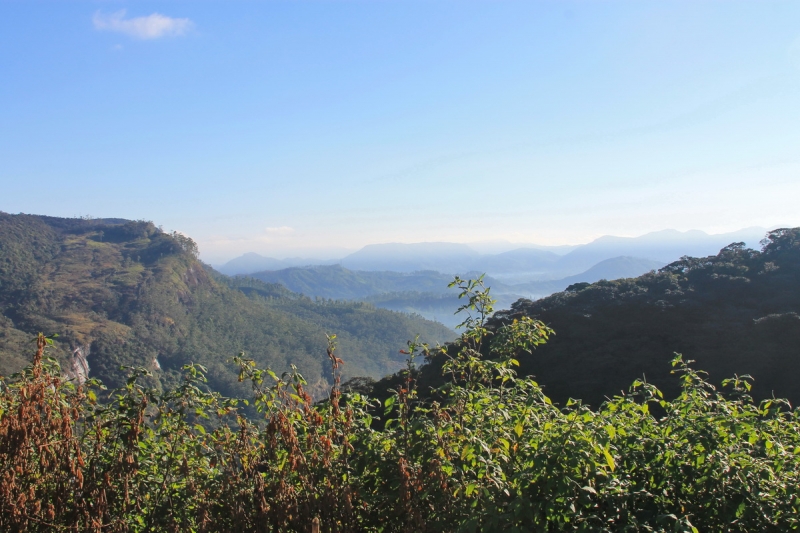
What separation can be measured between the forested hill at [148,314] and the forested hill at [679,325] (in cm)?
2830

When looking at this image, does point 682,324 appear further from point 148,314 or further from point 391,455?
point 148,314

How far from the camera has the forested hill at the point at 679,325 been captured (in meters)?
14.4

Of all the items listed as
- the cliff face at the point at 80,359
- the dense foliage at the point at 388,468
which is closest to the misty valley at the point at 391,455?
the dense foliage at the point at 388,468

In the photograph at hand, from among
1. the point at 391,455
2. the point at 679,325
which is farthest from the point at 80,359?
the point at 391,455

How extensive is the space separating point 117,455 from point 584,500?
2212mm

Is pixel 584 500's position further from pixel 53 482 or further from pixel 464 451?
pixel 53 482

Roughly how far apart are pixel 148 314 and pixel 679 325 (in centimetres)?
6394

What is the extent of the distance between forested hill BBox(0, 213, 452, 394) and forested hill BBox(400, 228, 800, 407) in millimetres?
28299

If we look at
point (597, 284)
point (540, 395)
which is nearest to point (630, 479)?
point (540, 395)

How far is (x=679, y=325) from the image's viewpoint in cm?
1808

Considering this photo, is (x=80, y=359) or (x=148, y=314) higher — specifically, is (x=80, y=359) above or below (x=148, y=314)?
below

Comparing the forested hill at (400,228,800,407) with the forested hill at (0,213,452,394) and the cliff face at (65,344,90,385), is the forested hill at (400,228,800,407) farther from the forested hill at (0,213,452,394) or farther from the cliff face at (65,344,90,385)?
the cliff face at (65,344,90,385)

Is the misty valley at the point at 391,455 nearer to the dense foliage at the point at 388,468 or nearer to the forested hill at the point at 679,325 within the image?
the dense foliage at the point at 388,468

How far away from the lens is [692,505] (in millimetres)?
2172
